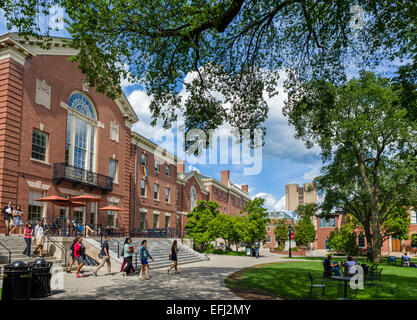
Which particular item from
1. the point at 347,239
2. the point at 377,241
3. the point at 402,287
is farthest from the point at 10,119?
the point at 347,239

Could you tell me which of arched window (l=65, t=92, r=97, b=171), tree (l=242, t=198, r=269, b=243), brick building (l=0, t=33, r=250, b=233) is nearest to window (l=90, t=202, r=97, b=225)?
brick building (l=0, t=33, r=250, b=233)

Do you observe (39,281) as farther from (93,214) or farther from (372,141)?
(372,141)

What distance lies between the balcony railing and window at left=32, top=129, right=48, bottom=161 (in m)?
1.18

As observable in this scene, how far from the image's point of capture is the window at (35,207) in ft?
69.5

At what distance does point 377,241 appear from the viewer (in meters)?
32.2

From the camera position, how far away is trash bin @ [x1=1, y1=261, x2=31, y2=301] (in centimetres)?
1015

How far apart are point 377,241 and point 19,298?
99.6ft

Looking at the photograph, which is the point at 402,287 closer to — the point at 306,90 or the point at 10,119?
the point at 306,90

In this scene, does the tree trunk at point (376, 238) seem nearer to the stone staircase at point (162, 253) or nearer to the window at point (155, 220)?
the stone staircase at point (162, 253)

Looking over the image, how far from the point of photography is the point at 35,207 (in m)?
21.6

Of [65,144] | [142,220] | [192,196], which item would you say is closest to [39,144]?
[65,144]

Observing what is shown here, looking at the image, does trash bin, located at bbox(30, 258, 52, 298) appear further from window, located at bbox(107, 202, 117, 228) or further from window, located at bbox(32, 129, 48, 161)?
window, located at bbox(107, 202, 117, 228)

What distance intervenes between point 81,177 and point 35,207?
4.40m

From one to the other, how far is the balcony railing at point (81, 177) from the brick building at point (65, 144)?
6 cm
